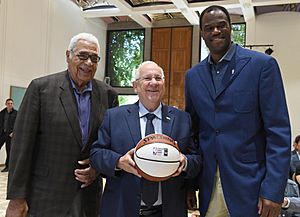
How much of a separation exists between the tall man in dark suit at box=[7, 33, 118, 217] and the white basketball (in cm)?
50

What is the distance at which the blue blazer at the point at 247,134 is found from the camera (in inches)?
75.6

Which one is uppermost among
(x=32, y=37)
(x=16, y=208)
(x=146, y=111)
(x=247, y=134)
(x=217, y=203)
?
(x=32, y=37)

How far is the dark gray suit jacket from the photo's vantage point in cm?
224

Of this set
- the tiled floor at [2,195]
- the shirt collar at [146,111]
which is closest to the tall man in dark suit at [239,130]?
the shirt collar at [146,111]

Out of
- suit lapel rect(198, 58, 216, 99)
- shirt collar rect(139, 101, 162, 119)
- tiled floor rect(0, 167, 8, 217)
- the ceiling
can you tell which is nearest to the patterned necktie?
shirt collar rect(139, 101, 162, 119)

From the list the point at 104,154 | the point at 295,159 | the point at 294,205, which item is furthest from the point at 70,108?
the point at 295,159

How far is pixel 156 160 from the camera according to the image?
6.49 feet

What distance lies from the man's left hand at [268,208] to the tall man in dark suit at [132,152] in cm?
41

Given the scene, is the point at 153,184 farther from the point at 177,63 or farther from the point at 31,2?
the point at 177,63

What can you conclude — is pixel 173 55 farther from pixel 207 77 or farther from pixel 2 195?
pixel 207 77

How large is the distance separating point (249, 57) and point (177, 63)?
1272 cm

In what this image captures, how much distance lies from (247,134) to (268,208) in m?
0.41

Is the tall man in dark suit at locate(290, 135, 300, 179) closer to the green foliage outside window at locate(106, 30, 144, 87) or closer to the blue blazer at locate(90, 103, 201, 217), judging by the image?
the blue blazer at locate(90, 103, 201, 217)

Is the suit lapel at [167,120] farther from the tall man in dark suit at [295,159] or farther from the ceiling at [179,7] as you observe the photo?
the ceiling at [179,7]
